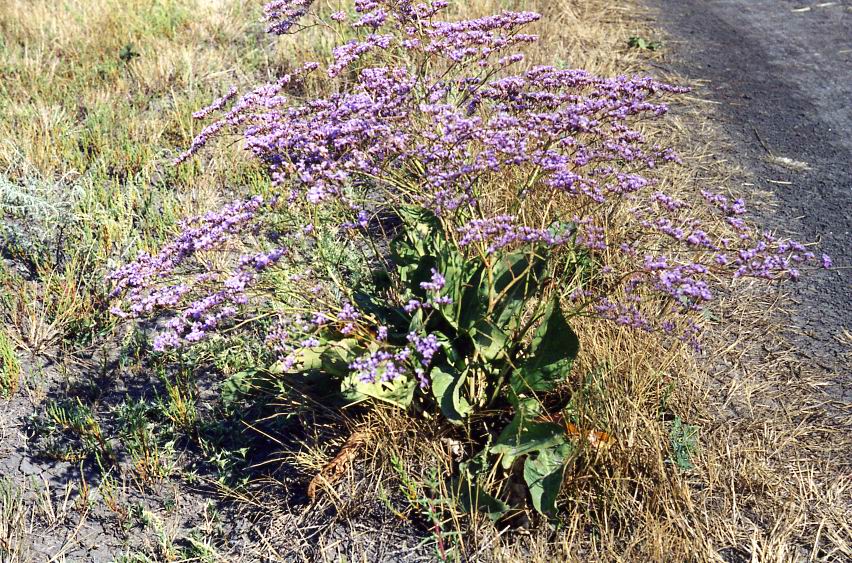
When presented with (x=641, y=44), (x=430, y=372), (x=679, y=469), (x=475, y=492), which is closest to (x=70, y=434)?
(x=430, y=372)

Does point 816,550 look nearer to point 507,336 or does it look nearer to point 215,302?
point 507,336

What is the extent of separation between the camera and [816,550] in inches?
99.3

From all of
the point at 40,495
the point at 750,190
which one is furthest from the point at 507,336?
the point at 750,190

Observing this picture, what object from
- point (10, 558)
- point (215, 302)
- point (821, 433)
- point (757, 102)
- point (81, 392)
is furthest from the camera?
point (757, 102)

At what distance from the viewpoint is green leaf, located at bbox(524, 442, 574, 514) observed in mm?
2482

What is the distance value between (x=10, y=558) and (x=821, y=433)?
10.8 feet

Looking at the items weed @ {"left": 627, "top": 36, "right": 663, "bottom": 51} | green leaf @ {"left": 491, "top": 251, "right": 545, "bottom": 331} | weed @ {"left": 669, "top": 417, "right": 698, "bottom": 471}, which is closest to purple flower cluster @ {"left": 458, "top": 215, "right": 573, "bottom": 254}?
green leaf @ {"left": 491, "top": 251, "right": 545, "bottom": 331}

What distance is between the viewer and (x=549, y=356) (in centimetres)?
267

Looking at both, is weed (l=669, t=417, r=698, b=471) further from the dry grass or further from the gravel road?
the gravel road

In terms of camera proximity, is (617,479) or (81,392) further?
(81,392)

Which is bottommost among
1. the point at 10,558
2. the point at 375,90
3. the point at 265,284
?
the point at 10,558

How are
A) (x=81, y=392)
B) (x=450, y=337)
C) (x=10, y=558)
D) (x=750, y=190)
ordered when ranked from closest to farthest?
(x=10, y=558) < (x=450, y=337) < (x=81, y=392) < (x=750, y=190)

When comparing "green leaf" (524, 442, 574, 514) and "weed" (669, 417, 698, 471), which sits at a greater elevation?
"green leaf" (524, 442, 574, 514)

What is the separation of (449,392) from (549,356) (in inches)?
16.0
